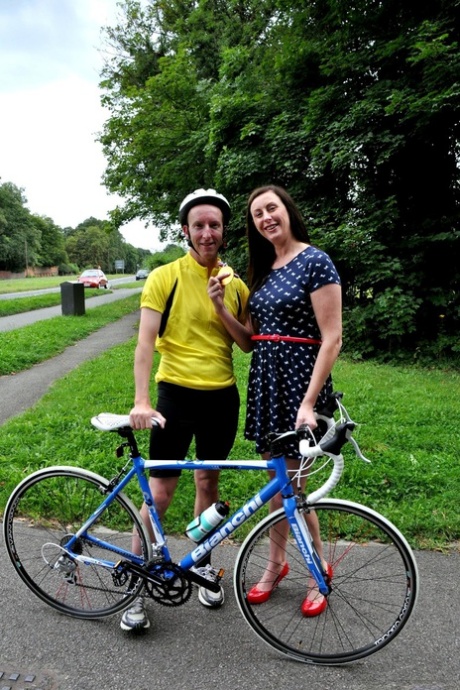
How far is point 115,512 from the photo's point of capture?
2.46 metres

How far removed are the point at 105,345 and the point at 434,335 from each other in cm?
653

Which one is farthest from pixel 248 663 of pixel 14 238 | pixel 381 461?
pixel 14 238

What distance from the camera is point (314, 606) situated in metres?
2.36

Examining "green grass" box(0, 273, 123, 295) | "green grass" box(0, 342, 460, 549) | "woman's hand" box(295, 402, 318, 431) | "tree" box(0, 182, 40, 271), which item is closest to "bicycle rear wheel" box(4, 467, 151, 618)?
"green grass" box(0, 342, 460, 549)

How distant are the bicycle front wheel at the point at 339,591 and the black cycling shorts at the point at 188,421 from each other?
47 cm

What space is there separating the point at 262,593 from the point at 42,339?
356 inches

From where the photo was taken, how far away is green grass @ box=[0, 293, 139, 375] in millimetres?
8461

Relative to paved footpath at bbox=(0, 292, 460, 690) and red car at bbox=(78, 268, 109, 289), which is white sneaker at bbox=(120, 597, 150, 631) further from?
red car at bbox=(78, 268, 109, 289)

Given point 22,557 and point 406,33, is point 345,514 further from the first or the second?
point 406,33

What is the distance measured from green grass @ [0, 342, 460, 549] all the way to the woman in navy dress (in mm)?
1227

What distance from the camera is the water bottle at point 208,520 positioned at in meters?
2.19

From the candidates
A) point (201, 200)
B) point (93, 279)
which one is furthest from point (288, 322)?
point (93, 279)

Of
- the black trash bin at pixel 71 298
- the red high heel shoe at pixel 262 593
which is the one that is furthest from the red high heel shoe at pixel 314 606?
the black trash bin at pixel 71 298

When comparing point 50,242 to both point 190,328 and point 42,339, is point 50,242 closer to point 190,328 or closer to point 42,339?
point 42,339
